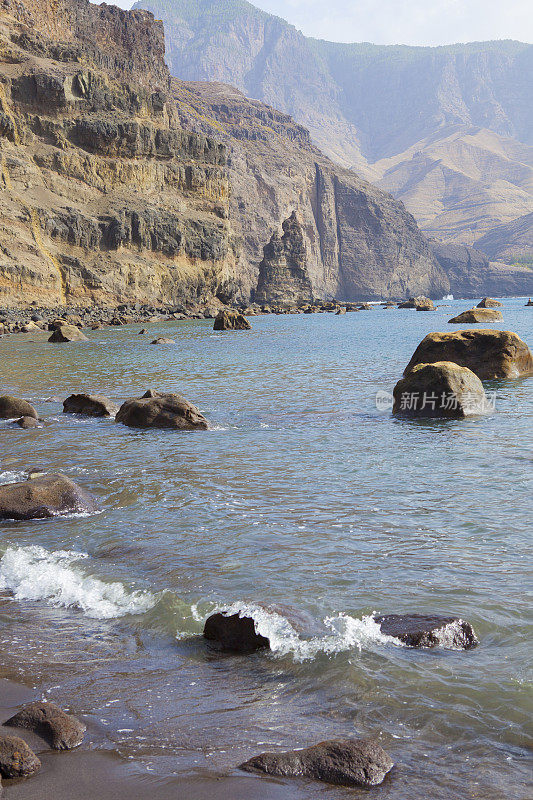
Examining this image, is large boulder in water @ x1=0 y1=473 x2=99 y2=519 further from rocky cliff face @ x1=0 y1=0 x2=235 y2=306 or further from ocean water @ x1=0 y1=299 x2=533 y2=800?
rocky cliff face @ x1=0 y1=0 x2=235 y2=306

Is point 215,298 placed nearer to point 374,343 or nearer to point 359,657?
point 374,343

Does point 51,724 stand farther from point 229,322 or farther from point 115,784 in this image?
point 229,322

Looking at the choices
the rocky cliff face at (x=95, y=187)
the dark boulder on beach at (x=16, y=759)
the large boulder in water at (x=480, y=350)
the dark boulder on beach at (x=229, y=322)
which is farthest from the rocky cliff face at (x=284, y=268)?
the dark boulder on beach at (x=16, y=759)

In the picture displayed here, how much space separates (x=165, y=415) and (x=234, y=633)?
918 cm

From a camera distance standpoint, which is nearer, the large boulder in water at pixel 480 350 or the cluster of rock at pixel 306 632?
the cluster of rock at pixel 306 632

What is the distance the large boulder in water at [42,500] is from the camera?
8.06 meters

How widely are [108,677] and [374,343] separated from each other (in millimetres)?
34947

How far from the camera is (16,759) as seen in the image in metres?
3.17

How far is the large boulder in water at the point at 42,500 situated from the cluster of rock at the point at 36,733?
4.51 m

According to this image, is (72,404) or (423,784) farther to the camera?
(72,404)

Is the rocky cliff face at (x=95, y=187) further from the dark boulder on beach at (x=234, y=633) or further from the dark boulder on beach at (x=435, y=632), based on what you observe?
the dark boulder on beach at (x=435, y=632)

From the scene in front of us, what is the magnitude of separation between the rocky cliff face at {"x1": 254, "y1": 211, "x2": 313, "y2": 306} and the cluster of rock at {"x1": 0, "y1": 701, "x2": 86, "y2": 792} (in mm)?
118395

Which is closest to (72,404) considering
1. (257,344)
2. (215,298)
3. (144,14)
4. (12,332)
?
(257,344)

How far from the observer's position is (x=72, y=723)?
3580 mm
